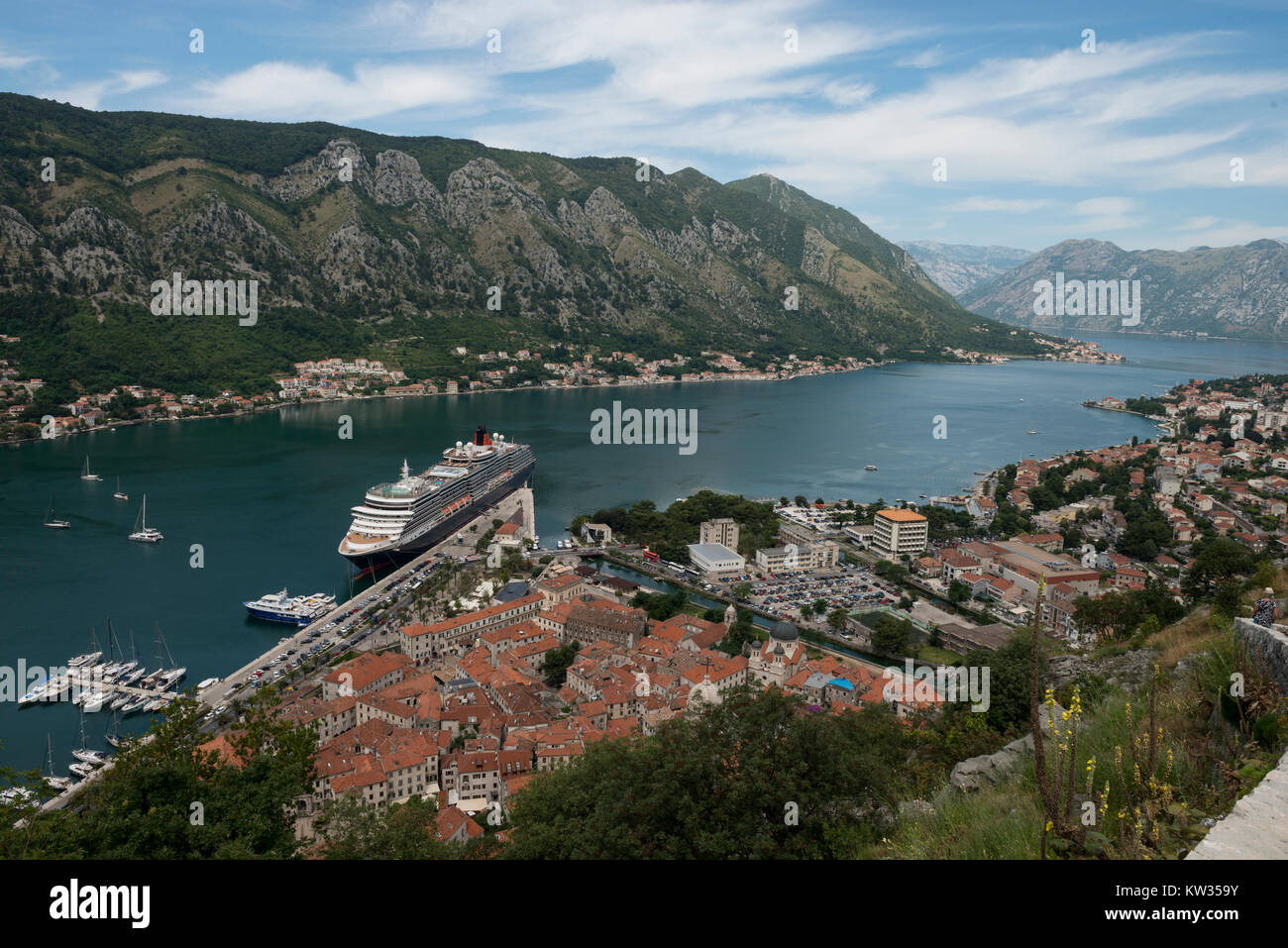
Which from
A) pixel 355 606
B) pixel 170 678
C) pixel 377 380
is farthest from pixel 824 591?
pixel 377 380

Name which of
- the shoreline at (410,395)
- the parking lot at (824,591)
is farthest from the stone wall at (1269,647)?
the shoreline at (410,395)

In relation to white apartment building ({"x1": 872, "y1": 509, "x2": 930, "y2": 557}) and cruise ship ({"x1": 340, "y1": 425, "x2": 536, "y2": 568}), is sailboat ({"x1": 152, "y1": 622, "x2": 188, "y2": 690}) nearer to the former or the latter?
cruise ship ({"x1": 340, "y1": 425, "x2": 536, "y2": 568})

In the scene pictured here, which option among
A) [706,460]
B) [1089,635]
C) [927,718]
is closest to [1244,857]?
[927,718]

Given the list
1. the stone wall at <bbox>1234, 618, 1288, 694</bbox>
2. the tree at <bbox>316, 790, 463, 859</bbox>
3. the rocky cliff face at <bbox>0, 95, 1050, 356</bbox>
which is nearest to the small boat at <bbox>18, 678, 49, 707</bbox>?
the tree at <bbox>316, 790, 463, 859</bbox>

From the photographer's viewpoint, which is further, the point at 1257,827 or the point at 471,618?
the point at 471,618

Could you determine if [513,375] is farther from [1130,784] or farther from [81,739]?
[1130,784]

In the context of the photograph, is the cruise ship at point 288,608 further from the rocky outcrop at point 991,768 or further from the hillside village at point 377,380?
the hillside village at point 377,380

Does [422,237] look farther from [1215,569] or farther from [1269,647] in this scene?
[1269,647]

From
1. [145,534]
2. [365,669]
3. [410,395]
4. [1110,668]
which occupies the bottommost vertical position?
[365,669]
